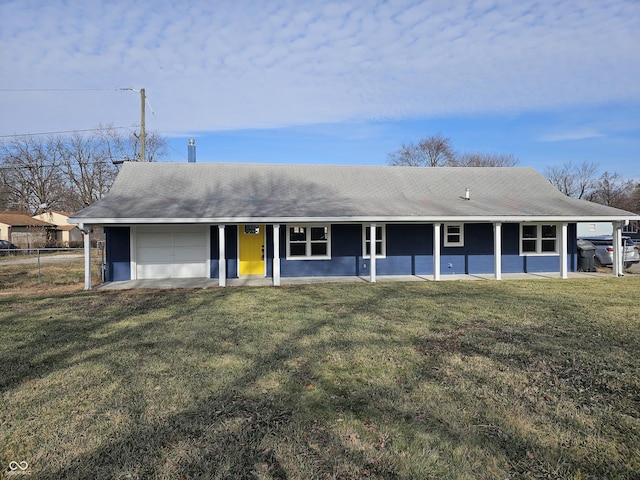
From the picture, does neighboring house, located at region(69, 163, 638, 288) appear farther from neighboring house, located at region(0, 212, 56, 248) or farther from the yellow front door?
neighboring house, located at region(0, 212, 56, 248)

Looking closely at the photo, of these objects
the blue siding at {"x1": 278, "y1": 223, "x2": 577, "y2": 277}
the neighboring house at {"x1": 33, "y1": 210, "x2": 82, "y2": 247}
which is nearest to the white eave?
the blue siding at {"x1": 278, "y1": 223, "x2": 577, "y2": 277}

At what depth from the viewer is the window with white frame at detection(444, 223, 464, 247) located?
14625 millimetres

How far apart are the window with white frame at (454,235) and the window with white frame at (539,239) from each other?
7.69 ft

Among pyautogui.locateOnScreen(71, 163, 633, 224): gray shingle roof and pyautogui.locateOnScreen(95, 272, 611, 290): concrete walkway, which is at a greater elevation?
pyautogui.locateOnScreen(71, 163, 633, 224): gray shingle roof

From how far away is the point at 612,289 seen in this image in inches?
431

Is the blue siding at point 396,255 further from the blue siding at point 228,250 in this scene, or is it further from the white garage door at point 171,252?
the white garage door at point 171,252

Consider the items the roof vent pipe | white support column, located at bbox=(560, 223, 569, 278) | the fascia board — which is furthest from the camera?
the roof vent pipe

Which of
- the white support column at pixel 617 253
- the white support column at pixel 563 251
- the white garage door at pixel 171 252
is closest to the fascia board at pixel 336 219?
the white support column at pixel 563 251

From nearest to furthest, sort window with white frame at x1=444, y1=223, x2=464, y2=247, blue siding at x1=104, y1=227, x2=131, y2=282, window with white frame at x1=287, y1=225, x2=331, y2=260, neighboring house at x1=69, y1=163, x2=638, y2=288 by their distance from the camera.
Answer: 1. neighboring house at x1=69, y1=163, x2=638, y2=288
2. blue siding at x1=104, y1=227, x2=131, y2=282
3. window with white frame at x1=287, y1=225, x2=331, y2=260
4. window with white frame at x1=444, y1=223, x2=464, y2=247

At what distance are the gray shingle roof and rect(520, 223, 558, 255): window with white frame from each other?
93 cm

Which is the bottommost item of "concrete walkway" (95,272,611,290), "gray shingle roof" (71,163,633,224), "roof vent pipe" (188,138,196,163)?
"concrete walkway" (95,272,611,290)

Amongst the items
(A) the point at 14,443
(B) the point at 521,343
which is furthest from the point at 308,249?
(A) the point at 14,443

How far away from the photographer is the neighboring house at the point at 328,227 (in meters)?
12.8

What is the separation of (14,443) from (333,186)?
13439 mm
